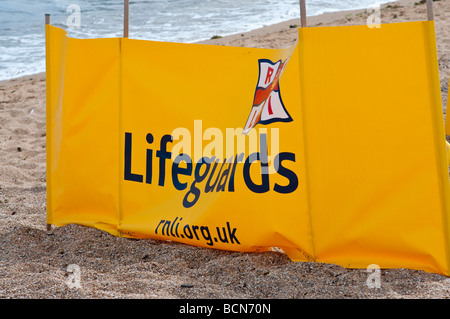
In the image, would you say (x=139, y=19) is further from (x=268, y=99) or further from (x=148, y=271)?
(x=148, y=271)

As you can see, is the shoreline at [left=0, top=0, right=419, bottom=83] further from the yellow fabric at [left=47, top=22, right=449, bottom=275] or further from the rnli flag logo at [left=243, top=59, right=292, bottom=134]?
the rnli flag logo at [left=243, top=59, right=292, bottom=134]

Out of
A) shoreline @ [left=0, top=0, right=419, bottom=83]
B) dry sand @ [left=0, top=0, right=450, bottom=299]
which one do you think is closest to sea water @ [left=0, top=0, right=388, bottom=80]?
shoreline @ [left=0, top=0, right=419, bottom=83]

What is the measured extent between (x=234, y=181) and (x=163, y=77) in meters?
0.78

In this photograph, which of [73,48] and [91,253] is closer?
[91,253]

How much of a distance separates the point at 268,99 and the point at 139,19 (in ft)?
40.2

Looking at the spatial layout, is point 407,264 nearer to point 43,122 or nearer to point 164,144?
point 164,144

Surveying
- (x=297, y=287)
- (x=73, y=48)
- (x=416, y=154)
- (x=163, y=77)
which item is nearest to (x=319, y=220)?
(x=297, y=287)

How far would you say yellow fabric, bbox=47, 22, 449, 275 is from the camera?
2.70 meters

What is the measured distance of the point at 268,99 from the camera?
2.96m

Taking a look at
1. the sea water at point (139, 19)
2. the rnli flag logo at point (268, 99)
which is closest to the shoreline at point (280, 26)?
the sea water at point (139, 19)

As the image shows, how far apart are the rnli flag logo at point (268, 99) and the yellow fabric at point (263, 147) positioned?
0.05ft

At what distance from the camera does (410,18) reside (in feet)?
31.3

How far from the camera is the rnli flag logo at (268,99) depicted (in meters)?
2.92

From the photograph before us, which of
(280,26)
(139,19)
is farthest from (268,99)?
(139,19)
